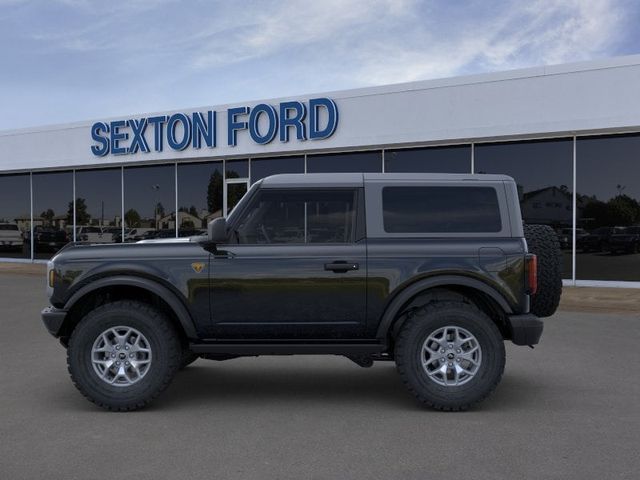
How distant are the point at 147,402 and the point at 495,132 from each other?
11.3 meters

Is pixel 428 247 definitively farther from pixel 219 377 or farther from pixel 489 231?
pixel 219 377

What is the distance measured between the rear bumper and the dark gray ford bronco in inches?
0.6

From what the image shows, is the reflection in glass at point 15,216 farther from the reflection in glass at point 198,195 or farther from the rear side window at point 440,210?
the rear side window at point 440,210

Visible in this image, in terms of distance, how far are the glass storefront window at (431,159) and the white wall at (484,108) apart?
0.62 m

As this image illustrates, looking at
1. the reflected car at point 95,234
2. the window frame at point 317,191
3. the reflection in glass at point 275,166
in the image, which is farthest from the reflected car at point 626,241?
the reflected car at point 95,234

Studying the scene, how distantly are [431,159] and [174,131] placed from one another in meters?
7.55

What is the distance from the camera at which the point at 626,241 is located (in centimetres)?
1409

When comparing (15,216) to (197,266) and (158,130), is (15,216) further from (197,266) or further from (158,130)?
(197,266)

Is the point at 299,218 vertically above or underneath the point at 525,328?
above

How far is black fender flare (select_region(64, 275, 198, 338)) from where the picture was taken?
5.20 meters

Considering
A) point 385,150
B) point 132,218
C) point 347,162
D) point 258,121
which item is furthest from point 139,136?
point 385,150

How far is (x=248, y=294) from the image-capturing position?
17.1 feet

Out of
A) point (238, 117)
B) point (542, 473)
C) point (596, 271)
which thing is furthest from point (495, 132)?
point (542, 473)

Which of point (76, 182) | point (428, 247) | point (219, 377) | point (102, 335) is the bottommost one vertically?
point (219, 377)
